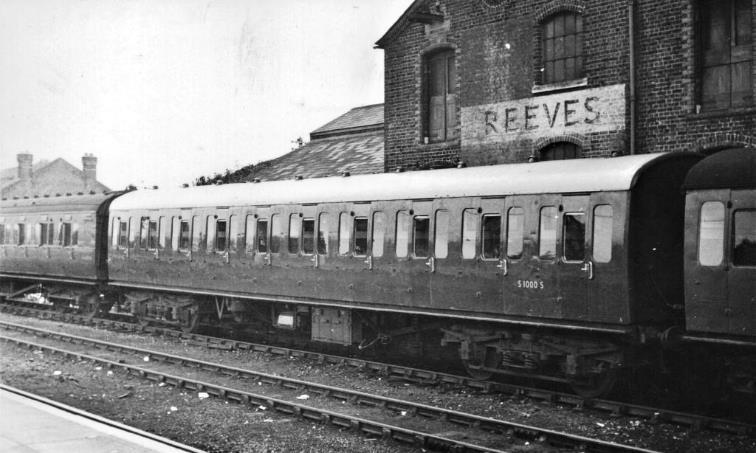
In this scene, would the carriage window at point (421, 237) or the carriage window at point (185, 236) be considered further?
the carriage window at point (185, 236)

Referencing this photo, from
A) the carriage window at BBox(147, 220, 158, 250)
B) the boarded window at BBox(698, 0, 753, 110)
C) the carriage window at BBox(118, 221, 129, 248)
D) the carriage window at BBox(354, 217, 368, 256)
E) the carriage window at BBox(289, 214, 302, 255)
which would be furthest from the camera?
Result: the carriage window at BBox(118, 221, 129, 248)

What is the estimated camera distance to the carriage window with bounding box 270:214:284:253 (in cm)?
1739

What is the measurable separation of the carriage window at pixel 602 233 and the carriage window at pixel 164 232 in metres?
12.2

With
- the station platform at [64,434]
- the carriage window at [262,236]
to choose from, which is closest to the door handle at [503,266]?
the station platform at [64,434]

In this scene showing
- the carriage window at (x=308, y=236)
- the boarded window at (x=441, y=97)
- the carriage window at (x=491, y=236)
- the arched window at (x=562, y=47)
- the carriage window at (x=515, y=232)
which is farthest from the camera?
the boarded window at (x=441, y=97)

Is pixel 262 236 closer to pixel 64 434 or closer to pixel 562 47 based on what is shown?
pixel 562 47

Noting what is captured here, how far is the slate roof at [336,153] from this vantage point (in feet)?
78.3

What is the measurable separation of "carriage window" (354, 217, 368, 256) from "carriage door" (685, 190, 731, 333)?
6139 millimetres

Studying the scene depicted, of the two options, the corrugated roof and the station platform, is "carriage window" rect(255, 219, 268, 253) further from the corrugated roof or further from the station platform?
the corrugated roof

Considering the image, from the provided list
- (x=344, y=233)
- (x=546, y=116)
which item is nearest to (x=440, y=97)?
(x=546, y=116)

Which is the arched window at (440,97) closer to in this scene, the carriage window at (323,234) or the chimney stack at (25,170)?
the carriage window at (323,234)

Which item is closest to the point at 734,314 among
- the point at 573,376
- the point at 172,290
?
the point at 573,376

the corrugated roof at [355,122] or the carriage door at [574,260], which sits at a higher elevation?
the corrugated roof at [355,122]

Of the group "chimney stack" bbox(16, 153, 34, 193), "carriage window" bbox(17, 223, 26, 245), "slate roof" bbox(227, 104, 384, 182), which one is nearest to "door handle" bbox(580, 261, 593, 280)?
"slate roof" bbox(227, 104, 384, 182)
